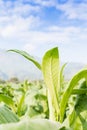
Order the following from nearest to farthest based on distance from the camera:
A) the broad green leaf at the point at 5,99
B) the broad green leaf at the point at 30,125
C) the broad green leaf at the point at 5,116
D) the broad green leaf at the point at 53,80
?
the broad green leaf at the point at 30,125 < the broad green leaf at the point at 5,116 < the broad green leaf at the point at 53,80 < the broad green leaf at the point at 5,99

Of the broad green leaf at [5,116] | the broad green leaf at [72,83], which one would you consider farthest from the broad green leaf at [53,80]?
the broad green leaf at [5,116]

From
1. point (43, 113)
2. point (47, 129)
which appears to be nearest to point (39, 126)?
point (47, 129)

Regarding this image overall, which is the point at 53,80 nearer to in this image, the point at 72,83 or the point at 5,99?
the point at 72,83

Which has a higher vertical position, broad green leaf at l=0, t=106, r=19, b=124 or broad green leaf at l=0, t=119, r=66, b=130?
broad green leaf at l=0, t=119, r=66, b=130

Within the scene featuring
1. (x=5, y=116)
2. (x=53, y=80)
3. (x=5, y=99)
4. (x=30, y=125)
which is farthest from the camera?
(x=5, y=99)

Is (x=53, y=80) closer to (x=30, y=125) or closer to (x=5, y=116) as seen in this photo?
(x=5, y=116)

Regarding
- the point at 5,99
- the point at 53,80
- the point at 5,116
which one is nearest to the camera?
the point at 5,116

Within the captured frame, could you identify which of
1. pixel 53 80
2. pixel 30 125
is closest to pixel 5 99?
pixel 53 80

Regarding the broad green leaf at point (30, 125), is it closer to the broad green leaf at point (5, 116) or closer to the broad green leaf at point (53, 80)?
the broad green leaf at point (5, 116)

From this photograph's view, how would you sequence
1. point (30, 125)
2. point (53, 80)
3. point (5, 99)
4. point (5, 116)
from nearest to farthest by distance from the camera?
point (30, 125)
point (5, 116)
point (53, 80)
point (5, 99)

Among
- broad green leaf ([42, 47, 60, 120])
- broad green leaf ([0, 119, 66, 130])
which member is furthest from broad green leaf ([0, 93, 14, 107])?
broad green leaf ([0, 119, 66, 130])

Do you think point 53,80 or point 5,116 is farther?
point 53,80

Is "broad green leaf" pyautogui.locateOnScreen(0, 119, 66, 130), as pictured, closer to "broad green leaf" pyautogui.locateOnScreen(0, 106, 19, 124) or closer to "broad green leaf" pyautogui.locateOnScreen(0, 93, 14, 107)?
"broad green leaf" pyautogui.locateOnScreen(0, 106, 19, 124)

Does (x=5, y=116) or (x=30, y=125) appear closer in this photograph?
(x=30, y=125)
